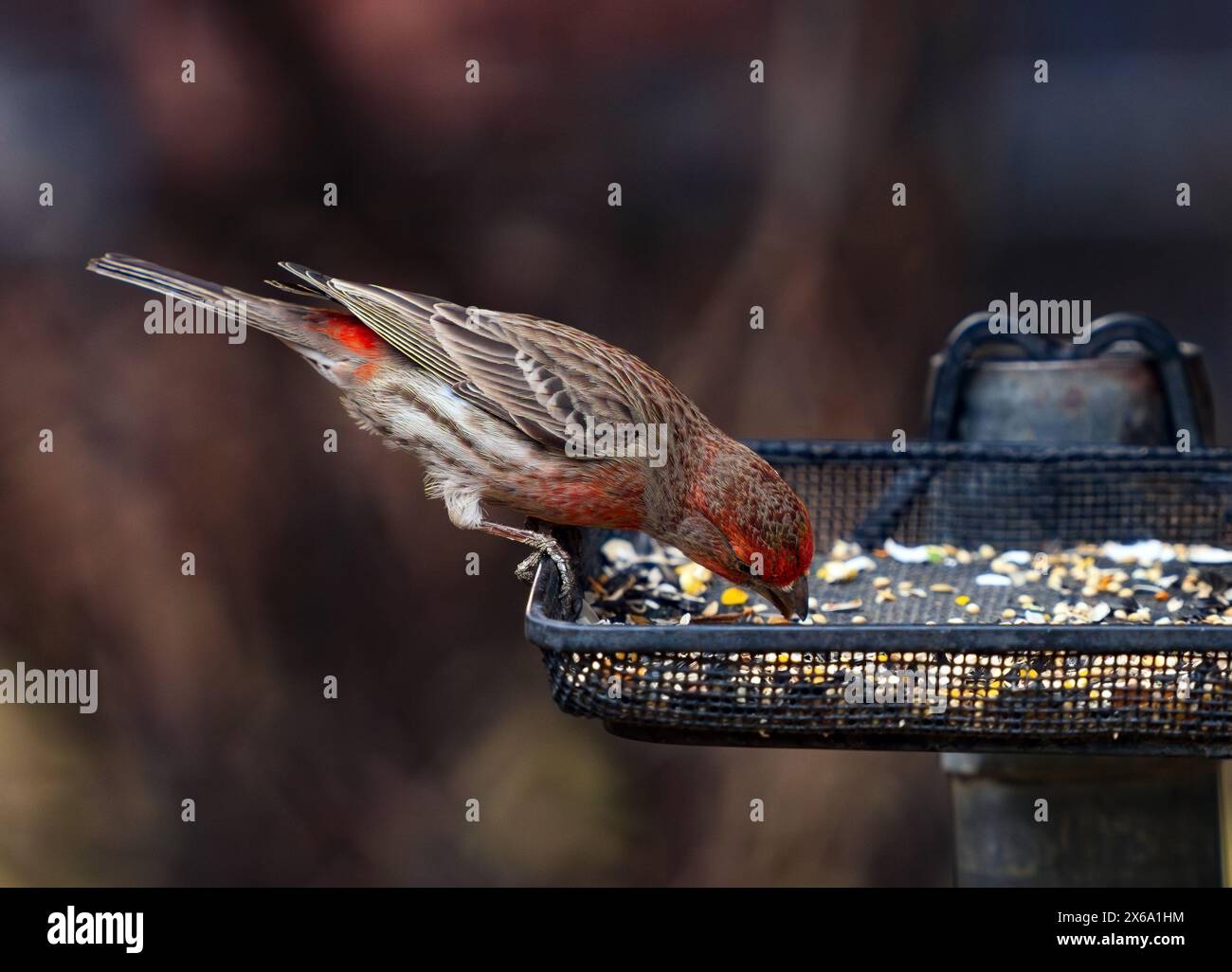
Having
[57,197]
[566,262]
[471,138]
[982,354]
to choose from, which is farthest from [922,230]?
[57,197]

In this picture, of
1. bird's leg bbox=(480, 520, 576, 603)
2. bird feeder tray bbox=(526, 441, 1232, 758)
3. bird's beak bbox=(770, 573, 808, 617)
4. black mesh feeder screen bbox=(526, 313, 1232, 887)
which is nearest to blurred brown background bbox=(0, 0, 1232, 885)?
black mesh feeder screen bbox=(526, 313, 1232, 887)

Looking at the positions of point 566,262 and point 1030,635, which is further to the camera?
point 566,262

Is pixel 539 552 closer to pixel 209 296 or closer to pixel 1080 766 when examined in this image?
pixel 209 296

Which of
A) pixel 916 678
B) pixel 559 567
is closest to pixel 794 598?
pixel 559 567

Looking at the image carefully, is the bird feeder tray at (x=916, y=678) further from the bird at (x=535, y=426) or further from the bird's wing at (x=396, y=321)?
the bird's wing at (x=396, y=321)

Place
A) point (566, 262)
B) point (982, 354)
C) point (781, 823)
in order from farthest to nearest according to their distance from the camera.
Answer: point (781, 823)
point (566, 262)
point (982, 354)

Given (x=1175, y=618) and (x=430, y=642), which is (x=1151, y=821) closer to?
(x=1175, y=618)

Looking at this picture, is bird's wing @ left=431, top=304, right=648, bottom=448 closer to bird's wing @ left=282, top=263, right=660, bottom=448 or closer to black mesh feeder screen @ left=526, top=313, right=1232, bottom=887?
bird's wing @ left=282, top=263, right=660, bottom=448
